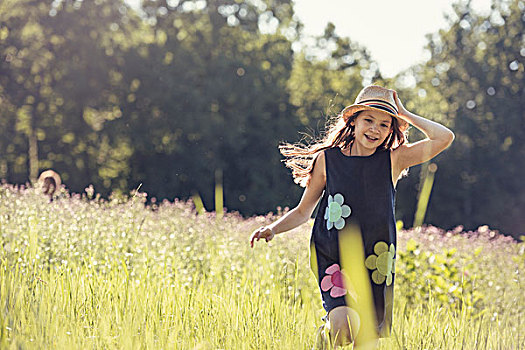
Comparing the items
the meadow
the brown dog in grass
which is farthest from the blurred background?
the meadow

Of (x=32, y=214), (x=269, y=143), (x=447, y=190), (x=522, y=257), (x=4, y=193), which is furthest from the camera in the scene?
(x=447, y=190)

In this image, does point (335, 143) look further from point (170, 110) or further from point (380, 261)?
point (170, 110)

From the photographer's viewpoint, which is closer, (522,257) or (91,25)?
(522,257)

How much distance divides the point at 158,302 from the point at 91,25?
24.8 m

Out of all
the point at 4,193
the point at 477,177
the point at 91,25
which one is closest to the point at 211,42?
the point at 91,25

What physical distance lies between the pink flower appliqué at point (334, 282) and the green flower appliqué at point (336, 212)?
8.6 inches

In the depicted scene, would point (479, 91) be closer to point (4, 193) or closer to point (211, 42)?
point (211, 42)

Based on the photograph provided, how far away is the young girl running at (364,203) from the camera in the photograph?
353cm

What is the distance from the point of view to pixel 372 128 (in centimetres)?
371

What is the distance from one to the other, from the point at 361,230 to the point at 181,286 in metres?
1.18

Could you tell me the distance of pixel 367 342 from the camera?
3.52m

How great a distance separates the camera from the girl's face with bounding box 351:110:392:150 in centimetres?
372

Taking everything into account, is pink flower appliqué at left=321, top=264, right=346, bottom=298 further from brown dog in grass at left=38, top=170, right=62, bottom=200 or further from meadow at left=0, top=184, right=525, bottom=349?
brown dog in grass at left=38, top=170, right=62, bottom=200

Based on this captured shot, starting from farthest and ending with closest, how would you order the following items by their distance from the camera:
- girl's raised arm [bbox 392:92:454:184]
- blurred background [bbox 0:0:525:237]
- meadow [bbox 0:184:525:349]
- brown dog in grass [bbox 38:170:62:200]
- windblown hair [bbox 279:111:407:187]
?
blurred background [bbox 0:0:525:237]
brown dog in grass [bbox 38:170:62:200]
windblown hair [bbox 279:111:407:187]
girl's raised arm [bbox 392:92:454:184]
meadow [bbox 0:184:525:349]
